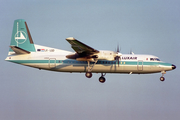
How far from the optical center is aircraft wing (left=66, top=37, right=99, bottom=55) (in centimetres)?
2498

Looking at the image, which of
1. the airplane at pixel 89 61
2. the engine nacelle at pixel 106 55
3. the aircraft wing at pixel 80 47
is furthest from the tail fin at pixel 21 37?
the engine nacelle at pixel 106 55

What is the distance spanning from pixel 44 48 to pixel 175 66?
13631mm

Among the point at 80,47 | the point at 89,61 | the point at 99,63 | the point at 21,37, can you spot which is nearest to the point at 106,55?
the point at 99,63

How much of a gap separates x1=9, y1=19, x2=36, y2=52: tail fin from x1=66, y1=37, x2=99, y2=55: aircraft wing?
6137mm

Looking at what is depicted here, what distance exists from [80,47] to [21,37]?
7.83 metres

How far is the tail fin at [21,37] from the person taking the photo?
30.4 metres

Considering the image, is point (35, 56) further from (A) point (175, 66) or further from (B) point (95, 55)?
(A) point (175, 66)

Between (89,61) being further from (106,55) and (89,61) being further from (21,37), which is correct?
(21,37)

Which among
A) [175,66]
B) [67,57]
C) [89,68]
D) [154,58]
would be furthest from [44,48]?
[175,66]

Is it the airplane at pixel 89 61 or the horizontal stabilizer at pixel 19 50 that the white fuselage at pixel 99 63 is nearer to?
the airplane at pixel 89 61

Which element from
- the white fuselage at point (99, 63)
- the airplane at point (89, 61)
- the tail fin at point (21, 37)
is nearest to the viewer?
the airplane at point (89, 61)

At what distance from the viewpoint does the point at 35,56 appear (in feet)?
95.8

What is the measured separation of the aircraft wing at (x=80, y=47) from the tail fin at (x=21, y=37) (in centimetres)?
614

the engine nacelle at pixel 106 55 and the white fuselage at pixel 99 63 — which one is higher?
the engine nacelle at pixel 106 55
